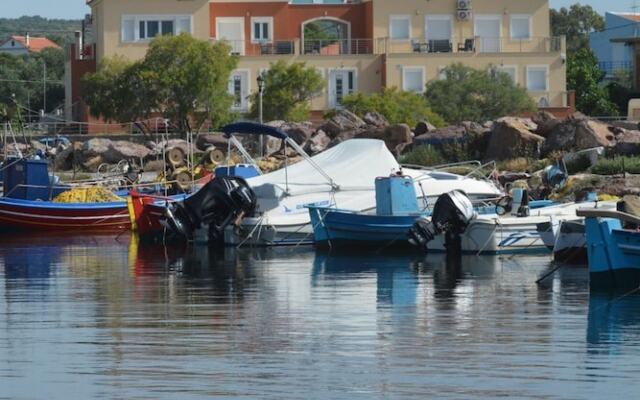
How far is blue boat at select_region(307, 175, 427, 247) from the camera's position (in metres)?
38.3

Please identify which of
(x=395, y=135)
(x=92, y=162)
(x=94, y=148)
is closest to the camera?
(x=395, y=135)

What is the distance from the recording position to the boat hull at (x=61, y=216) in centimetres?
4944

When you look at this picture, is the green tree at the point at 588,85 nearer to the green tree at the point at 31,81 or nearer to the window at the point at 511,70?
the window at the point at 511,70

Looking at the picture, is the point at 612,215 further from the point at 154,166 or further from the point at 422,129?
the point at 154,166

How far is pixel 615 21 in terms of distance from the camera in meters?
111

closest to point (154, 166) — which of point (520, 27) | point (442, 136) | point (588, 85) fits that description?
point (442, 136)

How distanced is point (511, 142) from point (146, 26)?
37079 mm

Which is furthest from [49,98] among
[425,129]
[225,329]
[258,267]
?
[225,329]

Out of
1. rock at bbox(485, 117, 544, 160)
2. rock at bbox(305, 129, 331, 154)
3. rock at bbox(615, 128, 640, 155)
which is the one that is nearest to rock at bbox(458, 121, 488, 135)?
rock at bbox(485, 117, 544, 160)

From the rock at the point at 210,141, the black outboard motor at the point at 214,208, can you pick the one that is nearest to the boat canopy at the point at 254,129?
the black outboard motor at the point at 214,208

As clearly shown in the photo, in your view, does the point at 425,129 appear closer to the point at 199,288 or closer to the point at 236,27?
the point at 236,27

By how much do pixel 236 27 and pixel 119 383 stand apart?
233ft

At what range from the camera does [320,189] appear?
138ft

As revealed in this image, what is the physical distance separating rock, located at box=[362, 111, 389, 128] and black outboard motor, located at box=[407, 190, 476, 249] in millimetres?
33118
